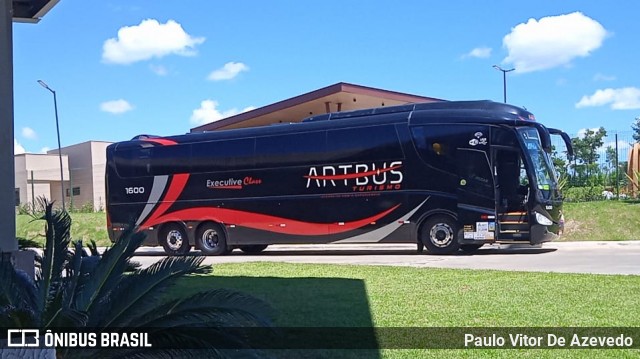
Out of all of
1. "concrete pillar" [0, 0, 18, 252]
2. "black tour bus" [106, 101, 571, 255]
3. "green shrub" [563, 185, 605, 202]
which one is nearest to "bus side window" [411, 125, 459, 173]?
"black tour bus" [106, 101, 571, 255]

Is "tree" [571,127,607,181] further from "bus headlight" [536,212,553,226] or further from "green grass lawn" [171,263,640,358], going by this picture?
"green grass lawn" [171,263,640,358]

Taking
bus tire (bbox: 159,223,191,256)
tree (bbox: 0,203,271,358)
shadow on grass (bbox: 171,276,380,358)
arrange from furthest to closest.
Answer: bus tire (bbox: 159,223,191,256), shadow on grass (bbox: 171,276,380,358), tree (bbox: 0,203,271,358)

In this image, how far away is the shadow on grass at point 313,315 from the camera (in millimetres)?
6191

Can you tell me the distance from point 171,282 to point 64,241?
126 centimetres

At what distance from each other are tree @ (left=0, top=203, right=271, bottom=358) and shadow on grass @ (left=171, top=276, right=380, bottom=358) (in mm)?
513

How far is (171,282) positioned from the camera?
549 centimetres

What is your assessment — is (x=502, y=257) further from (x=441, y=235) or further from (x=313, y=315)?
(x=313, y=315)

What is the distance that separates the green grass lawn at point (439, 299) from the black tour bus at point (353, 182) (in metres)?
4.86

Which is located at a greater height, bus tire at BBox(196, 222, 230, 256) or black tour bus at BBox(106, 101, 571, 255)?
black tour bus at BBox(106, 101, 571, 255)

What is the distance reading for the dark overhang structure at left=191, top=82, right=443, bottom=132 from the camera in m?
26.5

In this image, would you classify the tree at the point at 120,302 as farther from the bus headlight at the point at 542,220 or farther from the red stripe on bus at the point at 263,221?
the red stripe on bus at the point at 263,221

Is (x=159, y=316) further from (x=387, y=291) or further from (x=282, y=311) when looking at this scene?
(x=387, y=291)

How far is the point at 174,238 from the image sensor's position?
2120 cm

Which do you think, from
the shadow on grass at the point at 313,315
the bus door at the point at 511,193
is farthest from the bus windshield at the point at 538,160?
the shadow on grass at the point at 313,315
